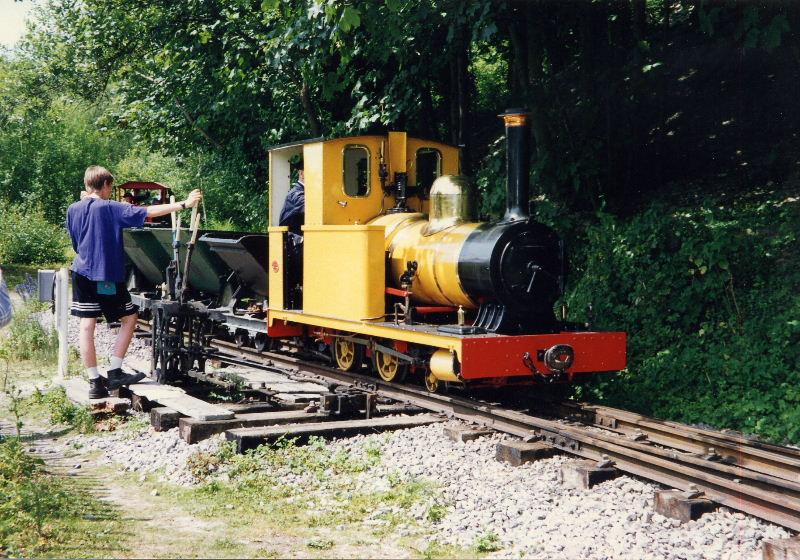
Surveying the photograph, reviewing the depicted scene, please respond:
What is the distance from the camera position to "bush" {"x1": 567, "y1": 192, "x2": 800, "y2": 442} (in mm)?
8078

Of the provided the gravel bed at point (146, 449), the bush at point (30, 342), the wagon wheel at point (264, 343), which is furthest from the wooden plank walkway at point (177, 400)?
the bush at point (30, 342)

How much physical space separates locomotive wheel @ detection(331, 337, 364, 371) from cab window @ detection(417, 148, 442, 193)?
195 centimetres

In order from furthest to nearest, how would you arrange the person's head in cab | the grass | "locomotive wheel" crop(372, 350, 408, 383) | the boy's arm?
1. "locomotive wheel" crop(372, 350, 408, 383)
2. the person's head in cab
3. the boy's arm
4. the grass

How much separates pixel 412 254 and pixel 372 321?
766 millimetres

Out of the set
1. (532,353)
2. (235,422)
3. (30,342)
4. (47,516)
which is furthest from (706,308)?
(30,342)

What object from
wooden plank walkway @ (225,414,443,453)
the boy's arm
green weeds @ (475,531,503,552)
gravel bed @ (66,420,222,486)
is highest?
the boy's arm

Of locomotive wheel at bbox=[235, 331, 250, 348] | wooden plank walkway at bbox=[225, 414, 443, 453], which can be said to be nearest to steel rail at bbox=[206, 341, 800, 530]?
wooden plank walkway at bbox=[225, 414, 443, 453]

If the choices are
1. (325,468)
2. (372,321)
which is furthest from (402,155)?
(325,468)

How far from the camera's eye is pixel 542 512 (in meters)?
4.96

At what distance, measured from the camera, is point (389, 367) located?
29.4 ft

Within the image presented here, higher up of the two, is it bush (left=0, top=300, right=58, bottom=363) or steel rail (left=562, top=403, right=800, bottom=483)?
bush (left=0, top=300, right=58, bottom=363)

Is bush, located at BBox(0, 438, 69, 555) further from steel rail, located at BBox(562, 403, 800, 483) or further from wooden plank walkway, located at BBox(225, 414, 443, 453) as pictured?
steel rail, located at BBox(562, 403, 800, 483)

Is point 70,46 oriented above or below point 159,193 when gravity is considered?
above

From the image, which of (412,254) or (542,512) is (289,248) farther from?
(542,512)
